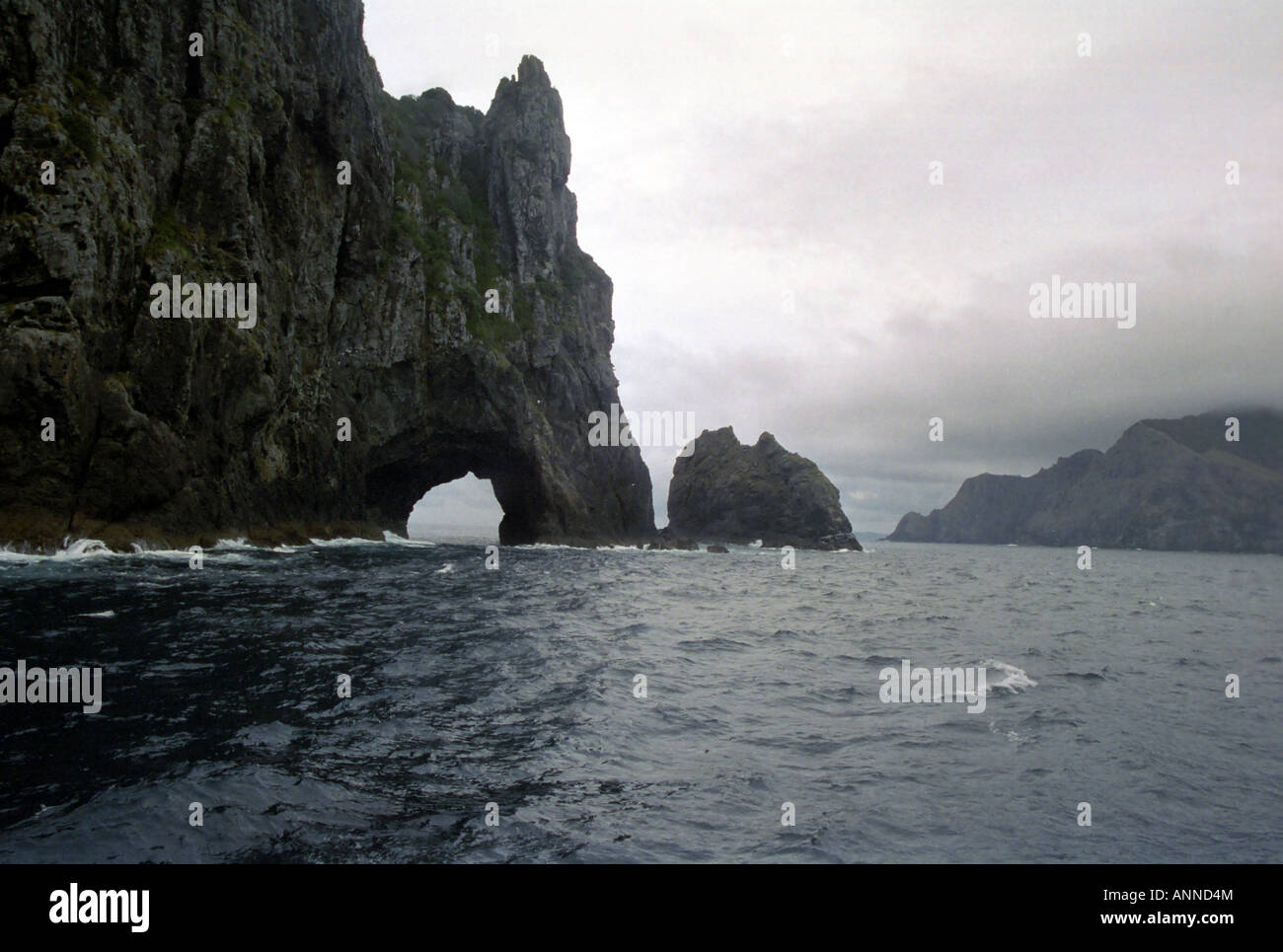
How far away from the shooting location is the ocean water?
8.62m

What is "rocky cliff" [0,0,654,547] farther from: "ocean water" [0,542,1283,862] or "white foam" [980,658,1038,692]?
"white foam" [980,658,1038,692]

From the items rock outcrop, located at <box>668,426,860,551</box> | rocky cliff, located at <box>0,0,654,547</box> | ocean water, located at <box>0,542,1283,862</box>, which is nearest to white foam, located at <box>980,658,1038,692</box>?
ocean water, located at <box>0,542,1283,862</box>

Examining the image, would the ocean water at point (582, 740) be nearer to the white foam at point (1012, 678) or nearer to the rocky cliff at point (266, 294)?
the white foam at point (1012, 678)

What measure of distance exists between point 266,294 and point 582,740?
1766 inches

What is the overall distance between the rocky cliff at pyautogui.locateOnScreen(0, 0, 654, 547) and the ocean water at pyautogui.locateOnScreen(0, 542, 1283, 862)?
32.5 feet

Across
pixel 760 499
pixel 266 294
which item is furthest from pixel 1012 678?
pixel 760 499

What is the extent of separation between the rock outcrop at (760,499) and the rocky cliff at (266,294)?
144ft

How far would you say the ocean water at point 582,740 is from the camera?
8.62 m

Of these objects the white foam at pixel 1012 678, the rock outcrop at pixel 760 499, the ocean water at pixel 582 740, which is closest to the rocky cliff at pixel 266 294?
the ocean water at pixel 582 740

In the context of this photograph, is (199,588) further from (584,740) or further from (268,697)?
(584,740)

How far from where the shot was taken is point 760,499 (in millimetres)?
133500

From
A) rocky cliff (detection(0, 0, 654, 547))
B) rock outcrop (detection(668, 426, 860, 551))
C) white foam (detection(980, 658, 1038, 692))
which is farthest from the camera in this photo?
rock outcrop (detection(668, 426, 860, 551))
